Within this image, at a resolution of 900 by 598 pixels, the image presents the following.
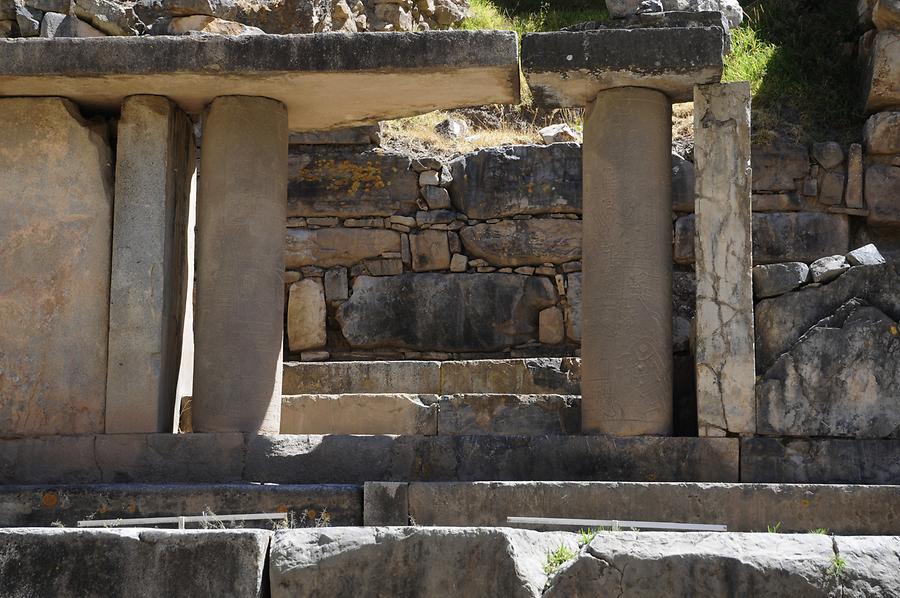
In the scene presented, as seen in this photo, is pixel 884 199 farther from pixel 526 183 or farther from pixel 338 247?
pixel 338 247

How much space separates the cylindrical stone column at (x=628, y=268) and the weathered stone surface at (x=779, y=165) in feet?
27.4

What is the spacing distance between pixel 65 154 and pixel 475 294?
7560mm

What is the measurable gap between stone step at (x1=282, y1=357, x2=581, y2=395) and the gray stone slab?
3947 mm

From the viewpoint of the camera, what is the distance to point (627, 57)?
718cm

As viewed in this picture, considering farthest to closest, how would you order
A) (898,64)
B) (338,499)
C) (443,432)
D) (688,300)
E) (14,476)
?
(898,64)
(688,300)
(443,432)
(14,476)
(338,499)

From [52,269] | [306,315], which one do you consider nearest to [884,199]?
[306,315]

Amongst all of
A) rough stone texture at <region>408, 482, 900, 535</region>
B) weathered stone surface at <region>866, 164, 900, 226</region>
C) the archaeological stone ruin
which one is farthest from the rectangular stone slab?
weathered stone surface at <region>866, 164, 900, 226</region>

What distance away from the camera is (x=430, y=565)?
15.3 feet

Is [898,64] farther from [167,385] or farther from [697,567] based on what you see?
[697,567]

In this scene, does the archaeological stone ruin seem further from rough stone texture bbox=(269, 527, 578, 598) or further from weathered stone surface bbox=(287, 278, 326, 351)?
weathered stone surface bbox=(287, 278, 326, 351)

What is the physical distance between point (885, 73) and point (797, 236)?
2.30m

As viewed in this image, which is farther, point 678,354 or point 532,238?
point 532,238

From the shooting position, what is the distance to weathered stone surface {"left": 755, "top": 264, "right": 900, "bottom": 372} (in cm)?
688

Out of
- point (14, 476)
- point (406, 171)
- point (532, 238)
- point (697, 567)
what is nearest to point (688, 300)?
point (532, 238)
